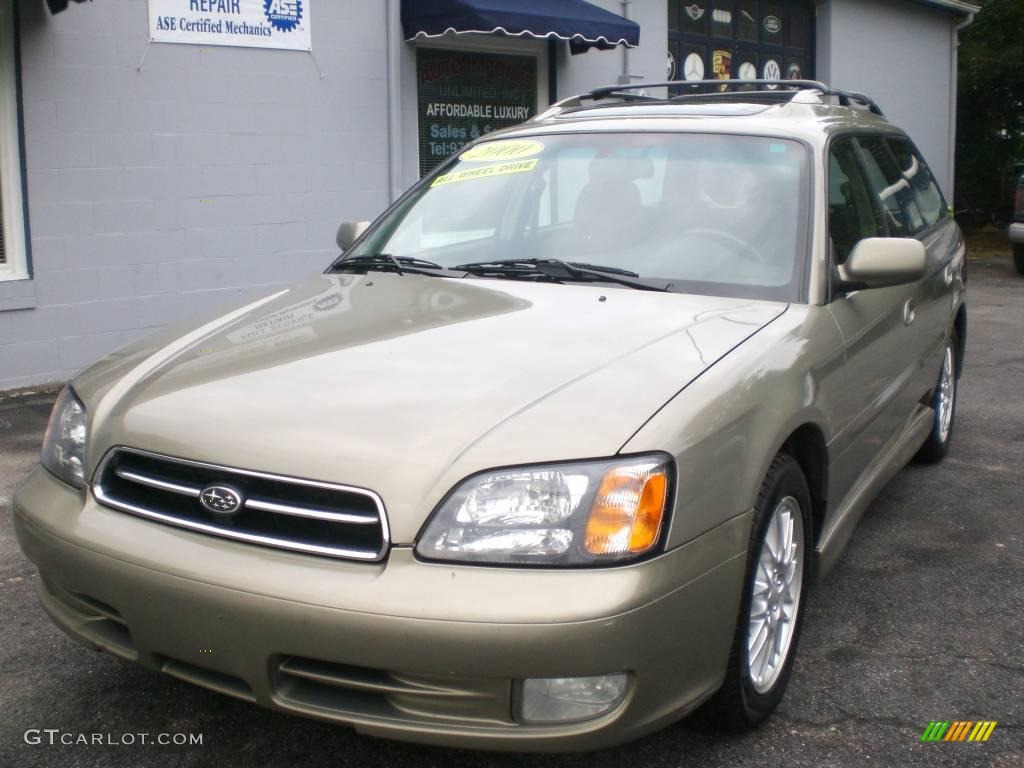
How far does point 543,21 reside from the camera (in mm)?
9258

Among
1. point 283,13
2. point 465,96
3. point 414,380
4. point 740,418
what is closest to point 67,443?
point 414,380

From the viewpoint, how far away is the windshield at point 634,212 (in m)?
3.67

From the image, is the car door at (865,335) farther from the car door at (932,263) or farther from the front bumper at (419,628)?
the front bumper at (419,628)

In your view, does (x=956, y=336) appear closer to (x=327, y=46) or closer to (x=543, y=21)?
(x=543, y=21)

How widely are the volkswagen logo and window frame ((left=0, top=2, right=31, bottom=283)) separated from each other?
5542 mm

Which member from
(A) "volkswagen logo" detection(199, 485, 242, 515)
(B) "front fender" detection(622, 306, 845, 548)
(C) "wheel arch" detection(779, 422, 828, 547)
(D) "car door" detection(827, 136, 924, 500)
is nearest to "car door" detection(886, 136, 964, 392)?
(D) "car door" detection(827, 136, 924, 500)

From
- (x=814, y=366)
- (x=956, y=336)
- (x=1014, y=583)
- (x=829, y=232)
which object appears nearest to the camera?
(x=814, y=366)

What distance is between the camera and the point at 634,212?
3893 mm

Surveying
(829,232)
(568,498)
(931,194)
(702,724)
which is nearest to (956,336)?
(931,194)

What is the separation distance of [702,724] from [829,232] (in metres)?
1.63

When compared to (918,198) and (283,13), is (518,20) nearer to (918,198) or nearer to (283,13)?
(283,13)

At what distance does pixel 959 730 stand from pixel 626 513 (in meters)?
1.32

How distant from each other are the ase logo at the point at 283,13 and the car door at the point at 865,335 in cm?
549

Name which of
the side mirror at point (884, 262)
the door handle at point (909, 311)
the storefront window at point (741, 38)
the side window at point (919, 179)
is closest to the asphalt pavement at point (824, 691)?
the door handle at point (909, 311)
